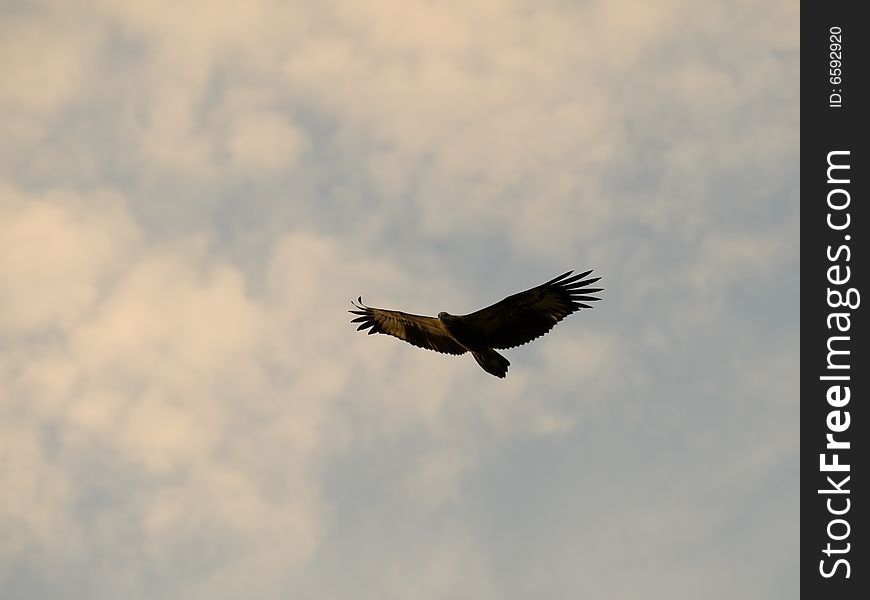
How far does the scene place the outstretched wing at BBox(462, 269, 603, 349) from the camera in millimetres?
27156

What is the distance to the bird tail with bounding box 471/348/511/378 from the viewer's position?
27609 millimetres

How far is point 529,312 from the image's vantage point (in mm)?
27766

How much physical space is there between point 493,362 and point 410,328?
2812mm

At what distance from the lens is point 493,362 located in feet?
90.8

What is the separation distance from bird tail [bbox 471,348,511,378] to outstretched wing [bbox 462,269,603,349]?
34cm

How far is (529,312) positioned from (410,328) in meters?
3.30

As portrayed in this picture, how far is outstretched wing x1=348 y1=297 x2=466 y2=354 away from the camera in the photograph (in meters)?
29.1

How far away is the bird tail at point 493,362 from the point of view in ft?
90.6

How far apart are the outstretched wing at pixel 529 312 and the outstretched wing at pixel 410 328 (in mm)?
1204

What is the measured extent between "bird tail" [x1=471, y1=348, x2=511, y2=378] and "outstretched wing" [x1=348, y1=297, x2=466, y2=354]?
3.59 ft
